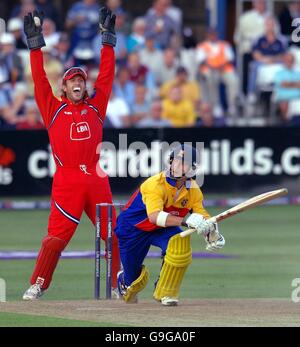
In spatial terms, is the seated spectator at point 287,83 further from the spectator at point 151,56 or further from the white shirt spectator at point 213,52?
the spectator at point 151,56

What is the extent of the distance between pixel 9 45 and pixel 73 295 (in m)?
10.3

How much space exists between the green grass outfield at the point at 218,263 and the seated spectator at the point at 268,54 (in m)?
4.09

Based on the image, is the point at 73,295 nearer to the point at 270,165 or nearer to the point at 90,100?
the point at 90,100

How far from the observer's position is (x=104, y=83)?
458 inches

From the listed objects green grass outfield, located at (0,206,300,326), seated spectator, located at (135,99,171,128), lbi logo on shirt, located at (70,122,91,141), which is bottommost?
green grass outfield, located at (0,206,300,326)

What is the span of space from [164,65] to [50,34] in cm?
217

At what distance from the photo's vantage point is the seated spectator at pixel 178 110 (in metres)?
21.5

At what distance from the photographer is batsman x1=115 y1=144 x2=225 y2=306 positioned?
1017 centimetres

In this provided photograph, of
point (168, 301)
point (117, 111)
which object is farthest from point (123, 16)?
point (168, 301)

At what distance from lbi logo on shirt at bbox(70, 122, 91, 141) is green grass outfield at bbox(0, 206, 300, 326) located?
58.7 inches

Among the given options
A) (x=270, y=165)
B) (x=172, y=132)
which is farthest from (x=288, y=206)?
(x=172, y=132)

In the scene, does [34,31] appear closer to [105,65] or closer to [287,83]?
[105,65]
